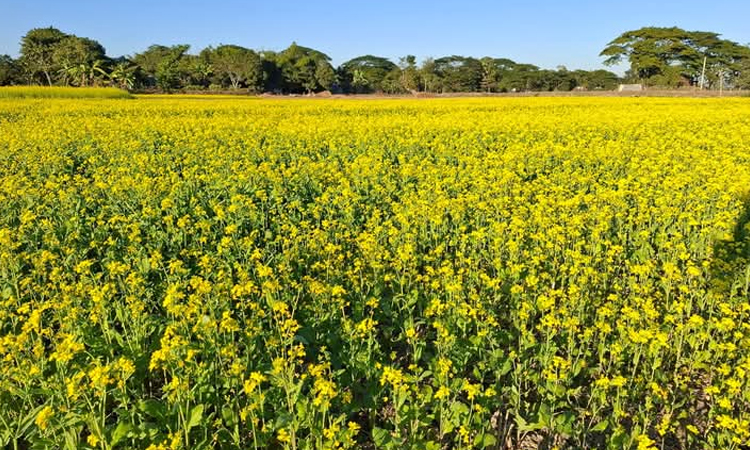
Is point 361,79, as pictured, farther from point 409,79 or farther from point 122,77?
point 122,77

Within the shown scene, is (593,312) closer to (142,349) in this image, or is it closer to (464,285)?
(464,285)

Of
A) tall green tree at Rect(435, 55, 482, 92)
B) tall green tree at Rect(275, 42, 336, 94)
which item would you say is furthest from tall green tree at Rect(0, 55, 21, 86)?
tall green tree at Rect(435, 55, 482, 92)

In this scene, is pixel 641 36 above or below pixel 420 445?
above

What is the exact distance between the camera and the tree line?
76750 millimetres

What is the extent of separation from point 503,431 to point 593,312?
6.30ft

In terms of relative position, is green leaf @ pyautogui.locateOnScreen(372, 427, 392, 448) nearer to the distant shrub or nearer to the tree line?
the distant shrub

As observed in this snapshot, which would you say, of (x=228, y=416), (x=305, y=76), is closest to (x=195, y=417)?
(x=228, y=416)

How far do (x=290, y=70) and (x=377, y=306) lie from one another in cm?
9527

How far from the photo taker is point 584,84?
→ 103312 millimetres

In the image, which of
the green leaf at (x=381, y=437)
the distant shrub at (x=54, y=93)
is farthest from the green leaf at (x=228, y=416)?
the distant shrub at (x=54, y=93)

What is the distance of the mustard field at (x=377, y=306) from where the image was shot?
10.1 ft

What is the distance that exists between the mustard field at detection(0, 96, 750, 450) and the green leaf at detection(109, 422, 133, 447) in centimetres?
2

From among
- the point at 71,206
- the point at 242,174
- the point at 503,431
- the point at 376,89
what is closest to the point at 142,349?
the point at 503,431

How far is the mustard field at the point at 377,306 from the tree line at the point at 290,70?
6618 centimetres
